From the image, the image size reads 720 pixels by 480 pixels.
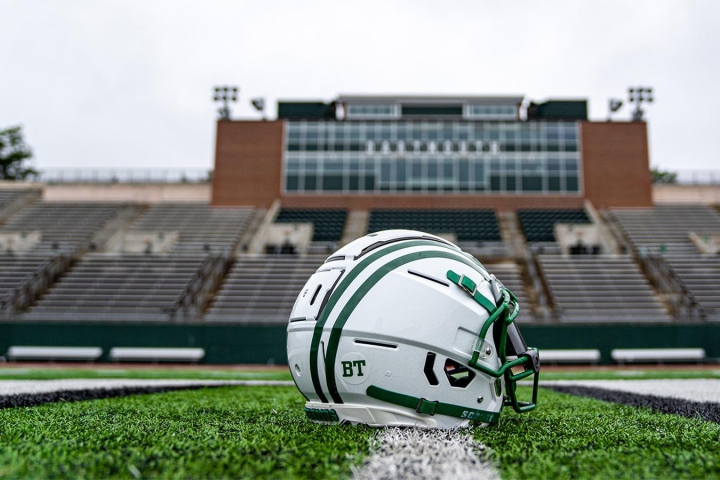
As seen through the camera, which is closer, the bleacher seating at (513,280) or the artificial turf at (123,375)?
the artificial turf at (123,375)

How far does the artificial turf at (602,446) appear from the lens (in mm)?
2377

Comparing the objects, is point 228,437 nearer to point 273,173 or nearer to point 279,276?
point 279,276

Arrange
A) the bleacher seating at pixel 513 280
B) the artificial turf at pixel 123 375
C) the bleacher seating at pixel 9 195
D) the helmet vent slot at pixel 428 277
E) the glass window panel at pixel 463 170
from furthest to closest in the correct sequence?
the bleacher seating at pixel 9 195 < the glass window panel at pixel 463 170 < the bleacher seating at pixel 513 280 < the artificial turf at pixel 123 375 < the helmet vent slot at pixel 428 277

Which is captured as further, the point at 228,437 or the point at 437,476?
the point at 228,437

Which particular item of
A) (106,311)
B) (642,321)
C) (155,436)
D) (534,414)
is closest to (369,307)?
(155,436)

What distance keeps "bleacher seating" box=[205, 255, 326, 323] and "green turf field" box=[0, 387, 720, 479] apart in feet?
45.7

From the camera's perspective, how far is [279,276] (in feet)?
72.4

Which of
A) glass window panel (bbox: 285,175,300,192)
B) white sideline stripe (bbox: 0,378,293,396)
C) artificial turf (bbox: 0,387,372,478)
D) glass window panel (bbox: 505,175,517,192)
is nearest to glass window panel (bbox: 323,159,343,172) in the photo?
glass window panel (bbox: 285,175,300,192)

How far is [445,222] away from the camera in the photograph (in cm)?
2716

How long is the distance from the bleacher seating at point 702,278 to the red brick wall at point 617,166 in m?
6.28

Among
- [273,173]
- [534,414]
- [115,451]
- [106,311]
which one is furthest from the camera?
[273,173]

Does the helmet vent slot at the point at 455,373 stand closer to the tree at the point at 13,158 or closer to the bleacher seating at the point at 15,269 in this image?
the bleacher seating at the point at 15,269

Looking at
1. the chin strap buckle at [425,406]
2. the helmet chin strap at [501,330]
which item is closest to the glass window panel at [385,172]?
the helmet chin strap at [501,330]

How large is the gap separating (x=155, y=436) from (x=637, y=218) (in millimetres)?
28476
